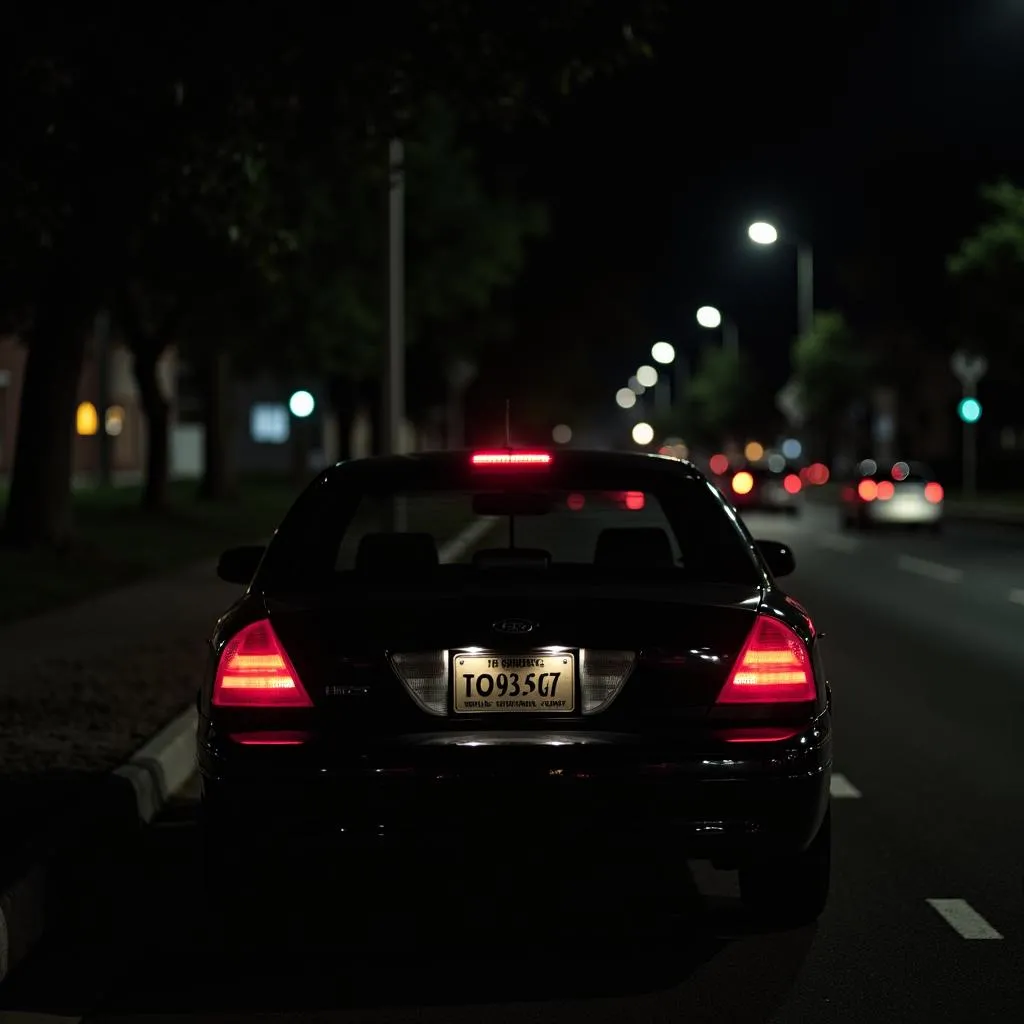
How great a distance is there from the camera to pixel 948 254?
228ft

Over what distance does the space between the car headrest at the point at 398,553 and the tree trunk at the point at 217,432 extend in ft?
122

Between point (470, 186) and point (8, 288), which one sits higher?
point (470, 186)

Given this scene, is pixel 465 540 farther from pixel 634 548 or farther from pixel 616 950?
pixel 616 950

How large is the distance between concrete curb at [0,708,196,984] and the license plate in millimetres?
1562

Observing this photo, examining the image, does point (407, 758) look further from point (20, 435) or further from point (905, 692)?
point (20, 435)

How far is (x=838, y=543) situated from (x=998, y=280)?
16.7 metres

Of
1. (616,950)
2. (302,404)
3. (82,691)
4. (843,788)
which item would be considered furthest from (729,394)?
(616,950)

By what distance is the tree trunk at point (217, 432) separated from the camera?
4406cm

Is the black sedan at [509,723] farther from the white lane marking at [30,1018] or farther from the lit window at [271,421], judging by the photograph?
the lit window at [271,421]

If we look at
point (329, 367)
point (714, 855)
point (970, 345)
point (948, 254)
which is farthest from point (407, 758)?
point (948, 254)

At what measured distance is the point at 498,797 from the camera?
18.8 feet

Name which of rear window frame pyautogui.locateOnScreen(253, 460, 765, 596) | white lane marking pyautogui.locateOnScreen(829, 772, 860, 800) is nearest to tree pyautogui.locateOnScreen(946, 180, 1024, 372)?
white lane marking pyautogui.locateOnScreen(829, 772, 860, 800)

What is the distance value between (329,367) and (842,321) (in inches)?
1796

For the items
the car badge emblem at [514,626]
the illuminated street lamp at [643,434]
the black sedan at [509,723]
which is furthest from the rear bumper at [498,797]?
the illuminated street lamp at [643,434]
